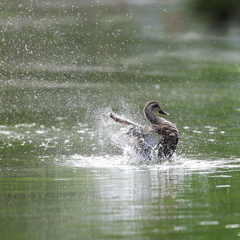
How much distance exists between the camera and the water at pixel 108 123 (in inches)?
156

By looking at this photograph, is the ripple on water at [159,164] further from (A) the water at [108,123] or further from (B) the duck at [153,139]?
(B) the duck at [153,139]

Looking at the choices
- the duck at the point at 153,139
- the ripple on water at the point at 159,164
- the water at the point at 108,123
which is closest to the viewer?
the water at the point at 108,123

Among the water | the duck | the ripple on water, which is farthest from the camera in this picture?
the duck

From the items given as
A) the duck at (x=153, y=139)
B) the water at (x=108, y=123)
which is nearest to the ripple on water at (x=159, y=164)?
the water at (x=108, y=123)

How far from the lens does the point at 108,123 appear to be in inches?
370

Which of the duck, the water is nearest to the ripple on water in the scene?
the water

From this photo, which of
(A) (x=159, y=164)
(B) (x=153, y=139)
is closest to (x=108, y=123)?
(B) (x=153, y=139)

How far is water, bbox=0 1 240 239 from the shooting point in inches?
156

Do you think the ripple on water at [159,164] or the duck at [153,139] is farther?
the duck at [153,139]

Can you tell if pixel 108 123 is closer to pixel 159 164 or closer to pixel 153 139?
pixel 153 139

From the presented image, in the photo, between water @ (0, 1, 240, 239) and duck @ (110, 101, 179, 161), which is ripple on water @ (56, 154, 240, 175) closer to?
water @ (0, 1, 240, 239)

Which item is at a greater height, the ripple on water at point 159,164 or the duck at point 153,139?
the duck at point 153,139

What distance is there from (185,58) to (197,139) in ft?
47.9

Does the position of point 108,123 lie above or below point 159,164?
above
